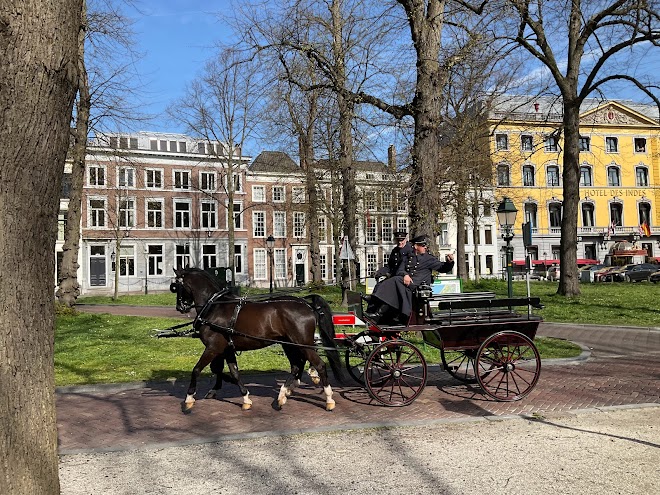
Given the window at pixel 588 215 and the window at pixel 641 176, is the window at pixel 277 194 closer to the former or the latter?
the window at pixel 588 215

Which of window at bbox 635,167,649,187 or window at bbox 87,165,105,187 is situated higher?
window at bbox 635,167,649,187

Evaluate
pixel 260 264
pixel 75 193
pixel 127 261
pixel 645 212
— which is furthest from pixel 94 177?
pixel 645 212

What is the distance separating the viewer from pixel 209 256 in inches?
2082

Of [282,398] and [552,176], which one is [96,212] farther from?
[552,176]

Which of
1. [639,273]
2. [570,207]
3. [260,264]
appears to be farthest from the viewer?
[260,264]

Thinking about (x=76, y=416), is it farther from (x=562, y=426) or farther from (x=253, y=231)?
(x=253, y=231)

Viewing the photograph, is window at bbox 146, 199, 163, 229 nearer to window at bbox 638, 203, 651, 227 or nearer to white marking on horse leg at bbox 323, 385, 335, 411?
white marking on horse leg at bbox 323, 385, 335, 411

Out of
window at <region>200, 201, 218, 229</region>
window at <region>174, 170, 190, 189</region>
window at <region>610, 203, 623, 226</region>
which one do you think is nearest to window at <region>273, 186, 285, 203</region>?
window at <region>200, 201, 218, 229</region>

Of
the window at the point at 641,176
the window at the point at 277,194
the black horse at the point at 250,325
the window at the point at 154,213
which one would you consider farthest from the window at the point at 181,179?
the window at the point at 641,176

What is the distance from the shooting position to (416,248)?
8781mm

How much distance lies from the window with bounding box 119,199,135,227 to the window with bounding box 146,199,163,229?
134 cm

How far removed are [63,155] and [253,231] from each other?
51.5m

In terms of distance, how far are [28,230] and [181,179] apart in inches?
1981

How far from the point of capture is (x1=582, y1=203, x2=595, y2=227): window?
6450cm
